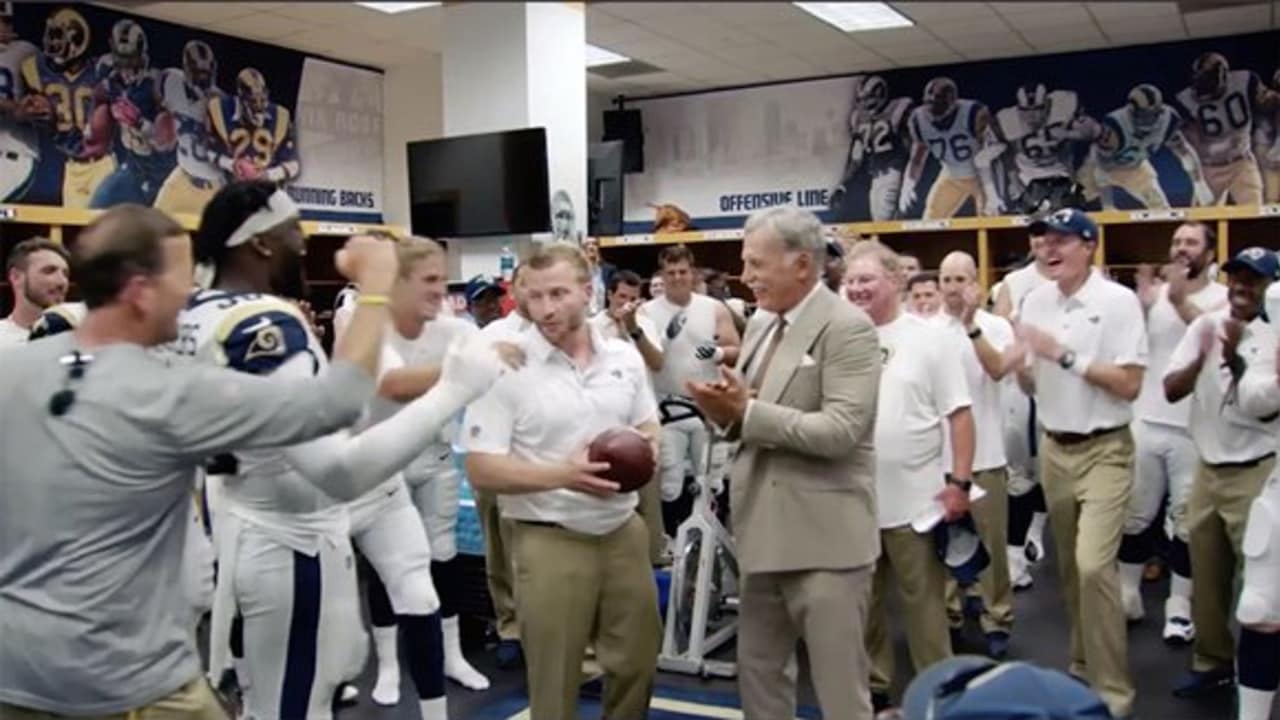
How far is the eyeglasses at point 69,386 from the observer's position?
1877mm

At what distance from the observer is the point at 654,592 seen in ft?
10.2

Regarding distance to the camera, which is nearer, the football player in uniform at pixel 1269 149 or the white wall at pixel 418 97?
the white wall at pixel 418 97

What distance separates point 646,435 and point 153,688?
1.41 metres

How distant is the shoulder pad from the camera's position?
2.14m

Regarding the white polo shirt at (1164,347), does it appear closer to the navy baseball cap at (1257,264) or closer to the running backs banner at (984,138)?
the navy baseball cap at (1257,264)

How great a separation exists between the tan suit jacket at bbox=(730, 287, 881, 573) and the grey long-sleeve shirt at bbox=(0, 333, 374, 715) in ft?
4.40

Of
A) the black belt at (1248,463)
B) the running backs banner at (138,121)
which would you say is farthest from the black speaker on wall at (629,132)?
the black belt at (1248,463)

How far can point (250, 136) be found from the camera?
9.12 metres

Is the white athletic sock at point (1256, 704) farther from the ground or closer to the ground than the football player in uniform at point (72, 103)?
closer to the ground

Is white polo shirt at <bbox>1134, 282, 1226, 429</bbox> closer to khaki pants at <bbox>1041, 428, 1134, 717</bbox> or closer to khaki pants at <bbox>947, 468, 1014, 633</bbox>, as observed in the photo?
khaki pants at <bbox>947, 468, 1014, 633</bbox>

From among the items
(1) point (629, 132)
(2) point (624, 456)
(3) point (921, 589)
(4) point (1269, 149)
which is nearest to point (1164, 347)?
(3) point (921, 589)

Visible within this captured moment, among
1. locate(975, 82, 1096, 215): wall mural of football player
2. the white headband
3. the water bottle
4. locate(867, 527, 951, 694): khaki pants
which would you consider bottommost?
locate(867, 527, 951, 694): khaki pants

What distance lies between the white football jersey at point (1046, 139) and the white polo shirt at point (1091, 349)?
22.3 feet

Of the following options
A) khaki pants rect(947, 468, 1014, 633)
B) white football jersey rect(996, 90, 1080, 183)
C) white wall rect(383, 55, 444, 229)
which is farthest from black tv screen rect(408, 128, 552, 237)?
white football jersey rect(996, 90, 1080, 183)
